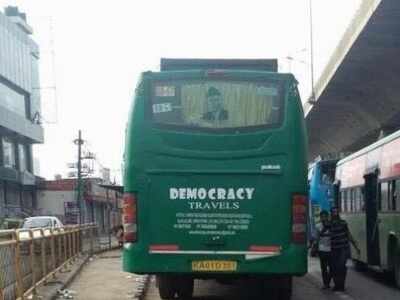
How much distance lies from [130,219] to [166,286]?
2.01 m

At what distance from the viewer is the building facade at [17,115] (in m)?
61.6

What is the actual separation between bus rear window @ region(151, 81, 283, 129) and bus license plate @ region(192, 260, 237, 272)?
5.93 feet

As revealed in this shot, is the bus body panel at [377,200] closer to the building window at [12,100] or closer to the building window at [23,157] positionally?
the building window at [12,100]

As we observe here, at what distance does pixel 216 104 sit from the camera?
395 inches

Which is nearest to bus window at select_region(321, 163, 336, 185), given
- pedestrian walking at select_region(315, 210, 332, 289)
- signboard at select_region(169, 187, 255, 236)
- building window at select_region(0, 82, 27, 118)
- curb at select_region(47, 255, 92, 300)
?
curb at select_region(47, 255, 92, 300)

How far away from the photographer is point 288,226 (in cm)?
976

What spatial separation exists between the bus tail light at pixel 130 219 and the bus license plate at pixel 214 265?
900 millimetres

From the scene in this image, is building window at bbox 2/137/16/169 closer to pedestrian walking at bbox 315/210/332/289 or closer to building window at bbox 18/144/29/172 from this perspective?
building window at bbox 18/144/29/172

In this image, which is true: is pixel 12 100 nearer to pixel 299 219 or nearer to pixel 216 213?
pixel 216 213

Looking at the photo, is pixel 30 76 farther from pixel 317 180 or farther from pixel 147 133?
pixel 147 133

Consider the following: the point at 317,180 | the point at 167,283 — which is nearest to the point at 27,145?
the point at 317,180

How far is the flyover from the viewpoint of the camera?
2394cm

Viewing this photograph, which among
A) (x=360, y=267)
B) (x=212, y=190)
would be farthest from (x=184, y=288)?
(x=360, y=267)

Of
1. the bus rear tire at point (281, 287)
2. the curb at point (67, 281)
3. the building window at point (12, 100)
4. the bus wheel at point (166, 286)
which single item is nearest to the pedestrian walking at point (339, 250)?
the bus rear tire at point (281, 287)
